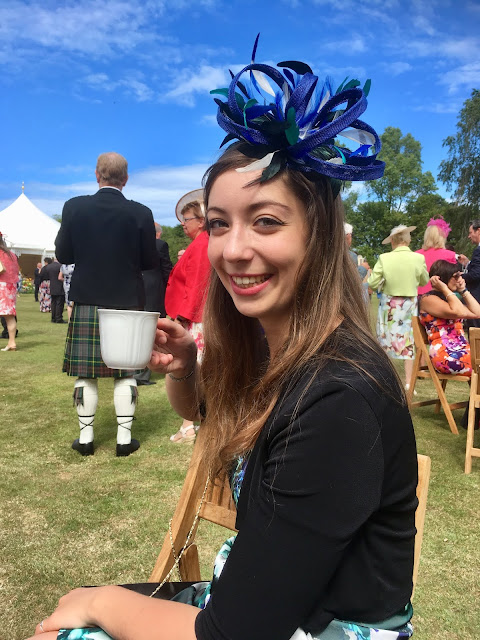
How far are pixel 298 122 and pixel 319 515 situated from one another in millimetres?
855

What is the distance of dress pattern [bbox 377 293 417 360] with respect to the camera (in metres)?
6.49

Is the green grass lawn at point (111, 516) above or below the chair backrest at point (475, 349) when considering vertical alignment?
below

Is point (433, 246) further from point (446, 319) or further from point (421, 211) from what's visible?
point (421, 211)

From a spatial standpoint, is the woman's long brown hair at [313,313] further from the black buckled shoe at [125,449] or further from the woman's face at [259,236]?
the black buckled shoe at [125,449]

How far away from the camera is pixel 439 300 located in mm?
5289

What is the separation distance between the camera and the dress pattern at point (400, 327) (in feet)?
21.3

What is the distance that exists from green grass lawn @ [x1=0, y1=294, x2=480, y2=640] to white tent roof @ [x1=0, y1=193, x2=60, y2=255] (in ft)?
70.6

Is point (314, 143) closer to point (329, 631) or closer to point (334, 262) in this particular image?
point (334, 262)

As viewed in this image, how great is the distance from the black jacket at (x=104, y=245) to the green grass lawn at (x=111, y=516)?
131cm

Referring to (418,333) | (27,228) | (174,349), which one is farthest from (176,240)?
(174,349)

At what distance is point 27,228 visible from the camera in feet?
85.0

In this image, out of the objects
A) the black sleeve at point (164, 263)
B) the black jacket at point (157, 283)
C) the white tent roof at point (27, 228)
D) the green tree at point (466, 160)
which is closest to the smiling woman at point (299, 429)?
the black jacket at point (157, 283)

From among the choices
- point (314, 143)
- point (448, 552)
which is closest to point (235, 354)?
point (314, 143)

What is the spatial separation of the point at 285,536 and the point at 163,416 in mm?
4662
